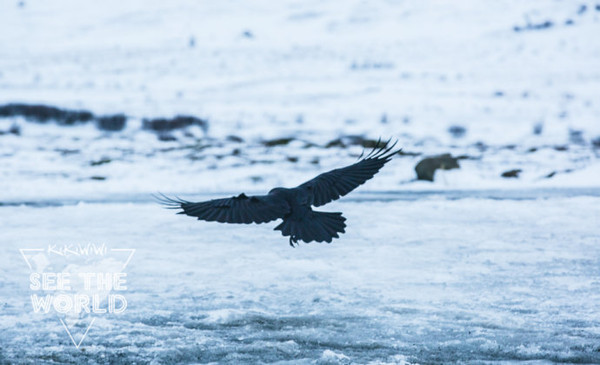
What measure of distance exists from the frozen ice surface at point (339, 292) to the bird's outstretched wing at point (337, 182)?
76cm

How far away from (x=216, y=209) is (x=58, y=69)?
23.6 m

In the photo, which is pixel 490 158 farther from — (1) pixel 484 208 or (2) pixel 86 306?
(2) pixel 86 306

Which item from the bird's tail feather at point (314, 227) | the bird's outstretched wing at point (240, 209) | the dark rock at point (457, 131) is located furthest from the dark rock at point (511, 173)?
the bird's outstretched wing at point (240, 209)

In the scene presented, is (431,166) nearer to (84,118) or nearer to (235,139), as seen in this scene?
(235,139)

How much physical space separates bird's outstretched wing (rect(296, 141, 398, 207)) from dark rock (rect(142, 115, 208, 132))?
42.7 feet

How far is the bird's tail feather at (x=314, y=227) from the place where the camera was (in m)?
3.71

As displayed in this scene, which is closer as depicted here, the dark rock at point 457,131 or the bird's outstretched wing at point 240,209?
the bird's outstretched wing at point 240,209

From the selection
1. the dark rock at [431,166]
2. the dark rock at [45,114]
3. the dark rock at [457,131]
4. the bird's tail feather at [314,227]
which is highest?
the dark rock at [45,114]

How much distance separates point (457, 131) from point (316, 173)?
19.1ft

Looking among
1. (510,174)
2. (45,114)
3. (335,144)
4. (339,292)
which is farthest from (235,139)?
(339,292)

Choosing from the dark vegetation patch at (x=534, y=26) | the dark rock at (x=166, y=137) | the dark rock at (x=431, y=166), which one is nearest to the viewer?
the dark rock at (x=431, y=166)

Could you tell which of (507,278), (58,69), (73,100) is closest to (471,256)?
(507,278)

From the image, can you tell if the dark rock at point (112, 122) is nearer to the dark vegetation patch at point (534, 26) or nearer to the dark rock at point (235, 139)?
the dark rock at point (235, 139)

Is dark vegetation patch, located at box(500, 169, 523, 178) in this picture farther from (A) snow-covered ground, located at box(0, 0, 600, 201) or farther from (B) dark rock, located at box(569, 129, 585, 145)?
(B) dark rock, located at box(569, 129, 585, 145)
